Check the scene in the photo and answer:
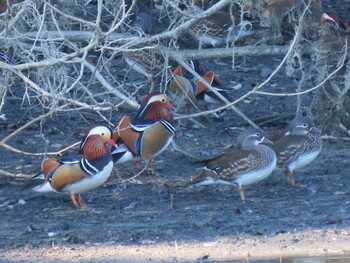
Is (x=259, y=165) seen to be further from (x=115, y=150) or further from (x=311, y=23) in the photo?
(x=311, y=23)

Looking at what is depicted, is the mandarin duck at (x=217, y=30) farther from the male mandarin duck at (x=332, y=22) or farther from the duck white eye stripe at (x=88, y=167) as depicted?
the duck white eye stripe at (x=88, y=167)

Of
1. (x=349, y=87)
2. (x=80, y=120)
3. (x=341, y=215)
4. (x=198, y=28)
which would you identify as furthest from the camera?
(x=198, y=28)

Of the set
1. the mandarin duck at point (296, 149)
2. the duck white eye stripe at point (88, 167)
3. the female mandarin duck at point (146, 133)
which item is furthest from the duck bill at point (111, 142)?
the mandarin duck at point (296, 149)

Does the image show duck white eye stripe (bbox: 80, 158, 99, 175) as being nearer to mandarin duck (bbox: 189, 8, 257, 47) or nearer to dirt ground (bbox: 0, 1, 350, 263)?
dirt ground (bbox: 0, 1, 350, 263)

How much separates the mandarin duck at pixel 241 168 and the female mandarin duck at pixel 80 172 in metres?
0.89

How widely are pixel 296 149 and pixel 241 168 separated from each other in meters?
0.72

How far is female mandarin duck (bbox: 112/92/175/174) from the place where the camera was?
10047 millimetres

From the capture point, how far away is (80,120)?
12.2 metres

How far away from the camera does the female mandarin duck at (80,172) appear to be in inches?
351

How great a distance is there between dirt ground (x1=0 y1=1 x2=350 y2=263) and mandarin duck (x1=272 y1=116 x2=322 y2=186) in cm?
21

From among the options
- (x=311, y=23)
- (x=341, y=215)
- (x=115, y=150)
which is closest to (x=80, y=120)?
(x=115, y=150)

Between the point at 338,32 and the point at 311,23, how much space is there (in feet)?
A: 6.49

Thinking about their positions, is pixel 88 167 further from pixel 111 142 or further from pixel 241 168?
pixel 241 168

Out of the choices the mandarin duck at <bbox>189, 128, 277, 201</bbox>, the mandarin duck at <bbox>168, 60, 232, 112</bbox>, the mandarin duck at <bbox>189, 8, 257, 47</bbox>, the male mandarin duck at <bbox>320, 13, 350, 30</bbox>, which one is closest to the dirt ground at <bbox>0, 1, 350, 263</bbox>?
the mandarin duck at <bbox>189, 128, 277, 201</bbox>
